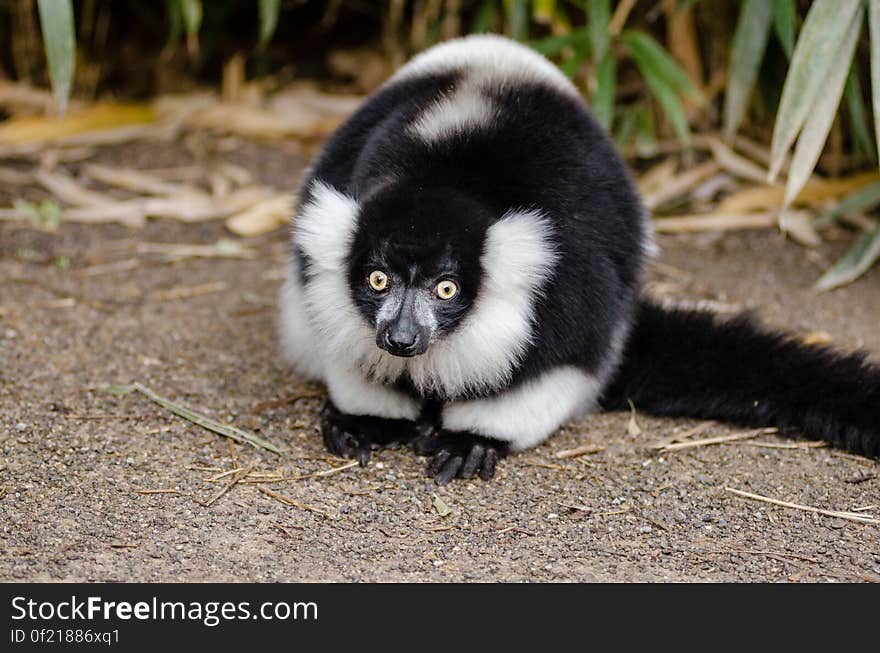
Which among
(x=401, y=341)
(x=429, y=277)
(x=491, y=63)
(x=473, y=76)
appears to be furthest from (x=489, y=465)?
(x=491, y=63)

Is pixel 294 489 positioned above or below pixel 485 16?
below

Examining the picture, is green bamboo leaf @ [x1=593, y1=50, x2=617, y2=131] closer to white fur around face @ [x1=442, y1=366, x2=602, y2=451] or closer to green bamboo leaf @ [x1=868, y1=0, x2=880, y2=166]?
green bamboo leaf @ [x1=868, y1=0, x2=880, y2=166]

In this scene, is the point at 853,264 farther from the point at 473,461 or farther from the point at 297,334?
the point at 297,334

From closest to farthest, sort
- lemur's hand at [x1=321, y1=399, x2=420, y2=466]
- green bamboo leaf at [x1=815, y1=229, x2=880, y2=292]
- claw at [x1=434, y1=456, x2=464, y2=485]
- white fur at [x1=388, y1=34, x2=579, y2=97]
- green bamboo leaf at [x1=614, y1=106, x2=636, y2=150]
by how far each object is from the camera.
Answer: claw at [x1=434, y1=456, x2=464, y2=485] < lemur's hand at [x1=321, y1=399, x2=420, y2=466] < white fur at [x1=388, y1=34, x2=579, y2=97] < green bamboo leaf at [x1=815, y1=229, x2=880, y2=292] < green bamboo leaf at [x1=614, y1=106, x2=636, y2=150]

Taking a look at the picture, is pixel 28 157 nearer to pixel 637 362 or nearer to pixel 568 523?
pixel 637 362

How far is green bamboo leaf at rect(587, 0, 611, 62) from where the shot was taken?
6152 millimetres

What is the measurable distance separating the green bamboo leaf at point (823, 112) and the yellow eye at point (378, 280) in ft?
6.64

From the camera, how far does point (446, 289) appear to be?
3838 mm

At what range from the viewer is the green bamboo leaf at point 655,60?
635 cm

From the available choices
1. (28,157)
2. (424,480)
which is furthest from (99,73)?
(424,480)

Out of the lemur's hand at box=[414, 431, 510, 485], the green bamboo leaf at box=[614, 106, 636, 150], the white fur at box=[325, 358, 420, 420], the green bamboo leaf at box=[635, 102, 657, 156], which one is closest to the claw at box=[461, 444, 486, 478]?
the lemur's hand at box=[414, 431, 510, 485]

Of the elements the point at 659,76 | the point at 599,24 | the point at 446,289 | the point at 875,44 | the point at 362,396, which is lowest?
the point at 362,396

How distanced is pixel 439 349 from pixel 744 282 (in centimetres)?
270

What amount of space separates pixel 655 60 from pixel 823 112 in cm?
169
